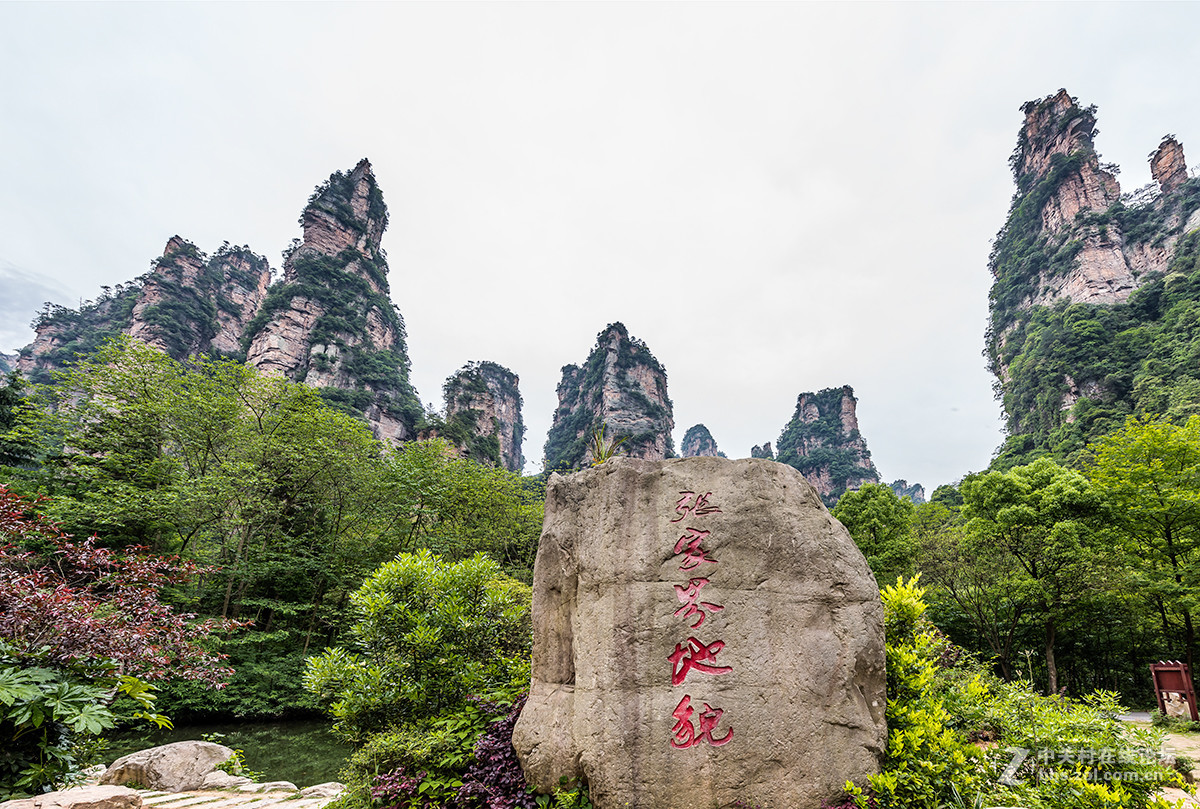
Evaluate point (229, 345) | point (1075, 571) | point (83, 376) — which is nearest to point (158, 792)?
point (83, 376)

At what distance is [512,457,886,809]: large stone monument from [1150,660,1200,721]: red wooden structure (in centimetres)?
879

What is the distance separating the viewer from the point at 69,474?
9633 mm

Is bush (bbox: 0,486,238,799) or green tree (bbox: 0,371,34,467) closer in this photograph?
bush (bbox: 0,486,238,799)

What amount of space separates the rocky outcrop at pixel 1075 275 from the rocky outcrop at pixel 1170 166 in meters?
0.07

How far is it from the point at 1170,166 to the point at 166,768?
59.7 m

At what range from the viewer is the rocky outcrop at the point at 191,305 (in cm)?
3241

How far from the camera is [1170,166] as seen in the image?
35.9 m

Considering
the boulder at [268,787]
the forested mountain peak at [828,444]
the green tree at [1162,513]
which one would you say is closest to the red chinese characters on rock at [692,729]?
the boulder at [268,787]

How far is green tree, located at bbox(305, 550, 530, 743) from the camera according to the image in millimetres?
4066

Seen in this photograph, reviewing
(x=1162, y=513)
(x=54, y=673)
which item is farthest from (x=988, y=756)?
(x=1162, y=513)

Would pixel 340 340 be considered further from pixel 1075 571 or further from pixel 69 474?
pixel 1075 571

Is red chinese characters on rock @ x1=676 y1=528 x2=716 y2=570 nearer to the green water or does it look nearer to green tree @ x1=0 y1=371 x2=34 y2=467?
the green water

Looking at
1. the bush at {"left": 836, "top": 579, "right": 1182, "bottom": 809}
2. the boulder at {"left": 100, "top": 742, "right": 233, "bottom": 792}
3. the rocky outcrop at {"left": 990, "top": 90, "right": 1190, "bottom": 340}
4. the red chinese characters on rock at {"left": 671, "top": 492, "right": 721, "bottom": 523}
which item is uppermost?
the rocky outcrop at {"left": 990, "top": 90, "right": 1190, "bottom": 340}

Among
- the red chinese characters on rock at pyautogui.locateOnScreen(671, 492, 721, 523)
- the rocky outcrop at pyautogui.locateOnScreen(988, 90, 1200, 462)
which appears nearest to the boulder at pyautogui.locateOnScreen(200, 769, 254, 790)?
the red chinese characters on rock at pyautogui.locateOnScreen(671, 492, 721, 523)
